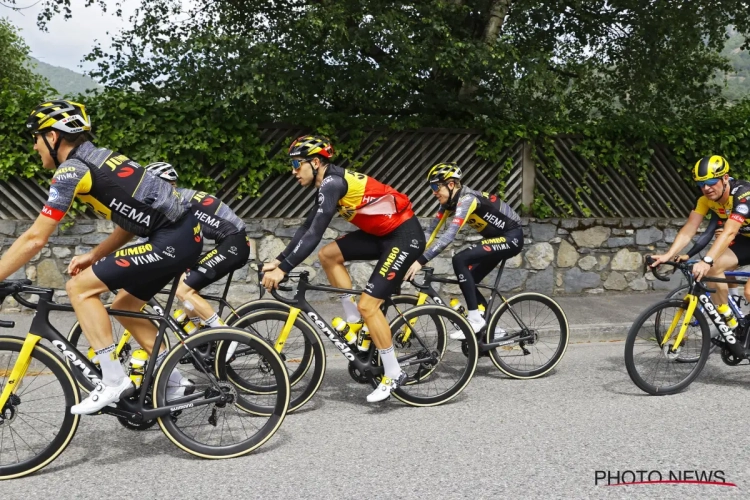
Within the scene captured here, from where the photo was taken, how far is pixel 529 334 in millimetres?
6828

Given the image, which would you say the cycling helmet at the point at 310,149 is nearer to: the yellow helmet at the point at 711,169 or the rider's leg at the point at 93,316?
the rider's leg at the point at 93,316

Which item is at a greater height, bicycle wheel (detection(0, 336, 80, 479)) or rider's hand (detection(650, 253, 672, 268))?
rider's hand (detection(650, 253, 672, 268))

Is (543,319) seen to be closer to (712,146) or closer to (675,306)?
(675,306)

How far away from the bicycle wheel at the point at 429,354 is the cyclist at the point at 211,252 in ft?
5.09

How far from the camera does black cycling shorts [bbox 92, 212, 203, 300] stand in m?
4.42

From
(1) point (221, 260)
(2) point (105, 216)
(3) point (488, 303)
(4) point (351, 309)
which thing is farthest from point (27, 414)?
(3) point (488, 303)

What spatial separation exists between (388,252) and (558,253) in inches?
228

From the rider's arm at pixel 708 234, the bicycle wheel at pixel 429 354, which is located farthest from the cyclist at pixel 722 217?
the bicycle wheel at pixel 429 354

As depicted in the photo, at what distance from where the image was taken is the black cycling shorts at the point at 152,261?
4.42m

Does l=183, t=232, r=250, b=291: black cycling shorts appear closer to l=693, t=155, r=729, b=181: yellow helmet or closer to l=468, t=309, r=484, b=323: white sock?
l=468, t=309, r=484, b=323: white sock

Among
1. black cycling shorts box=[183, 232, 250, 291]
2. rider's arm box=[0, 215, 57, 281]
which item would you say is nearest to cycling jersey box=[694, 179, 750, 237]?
black cycling shorts box=[183, 232, 250, 291]

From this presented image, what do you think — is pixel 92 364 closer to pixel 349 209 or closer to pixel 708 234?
pixel 349 209

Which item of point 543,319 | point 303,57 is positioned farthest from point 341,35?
point 543,319

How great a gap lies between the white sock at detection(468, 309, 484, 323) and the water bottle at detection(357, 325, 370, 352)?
1.27 metres
